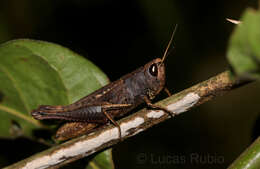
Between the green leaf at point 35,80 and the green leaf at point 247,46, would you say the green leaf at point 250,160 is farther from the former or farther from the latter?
the green leaf at point 35,80

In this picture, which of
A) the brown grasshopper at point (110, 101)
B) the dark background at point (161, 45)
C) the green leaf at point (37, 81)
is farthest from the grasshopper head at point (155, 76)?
the dark background at point (161, 45)

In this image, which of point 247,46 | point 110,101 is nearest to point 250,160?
point 247,46

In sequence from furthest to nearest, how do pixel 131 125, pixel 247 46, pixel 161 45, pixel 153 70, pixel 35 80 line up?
pixel 161 45, pixel 153 70, pixel 35 80, pixel 131 125, pixel 247 46

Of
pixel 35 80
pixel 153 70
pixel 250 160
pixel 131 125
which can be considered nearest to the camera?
pixel 250 160

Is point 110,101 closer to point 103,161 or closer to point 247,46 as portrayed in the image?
point 103,161

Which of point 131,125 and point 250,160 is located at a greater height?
point 131,125

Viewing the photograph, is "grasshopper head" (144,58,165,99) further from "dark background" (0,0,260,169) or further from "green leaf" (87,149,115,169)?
"dark background" (0,0,260,169)
